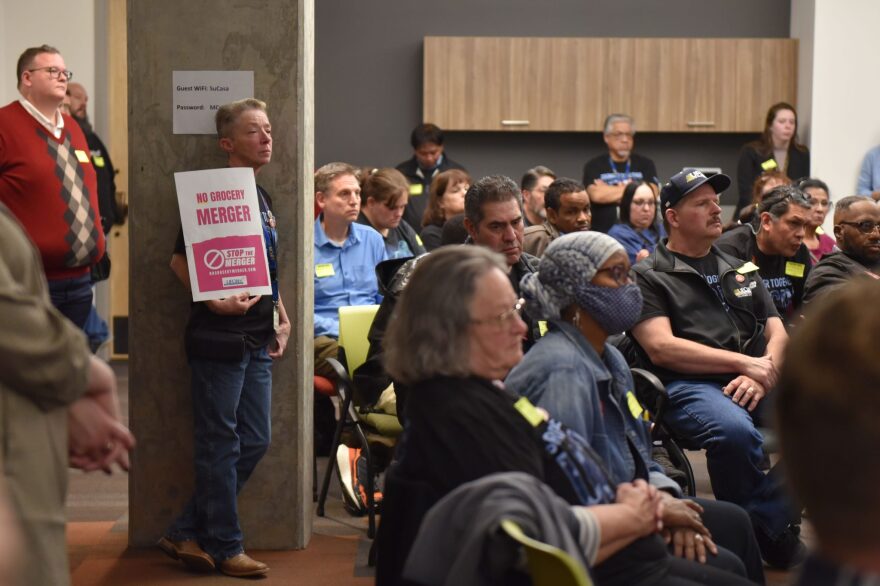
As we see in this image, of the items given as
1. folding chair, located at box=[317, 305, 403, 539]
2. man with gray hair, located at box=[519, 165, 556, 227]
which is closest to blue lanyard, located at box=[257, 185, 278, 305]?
folding chair, located at box=[317, 305, 403, 539]

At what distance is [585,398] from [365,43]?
9025mm

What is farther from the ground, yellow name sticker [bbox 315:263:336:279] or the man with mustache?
the man with mustache

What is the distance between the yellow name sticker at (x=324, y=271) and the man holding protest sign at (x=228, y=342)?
1.51 m

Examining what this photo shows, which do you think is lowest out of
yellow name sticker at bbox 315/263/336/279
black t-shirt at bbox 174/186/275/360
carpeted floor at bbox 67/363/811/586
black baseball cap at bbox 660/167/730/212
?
carpeted floor at bbox 67/363/811/586

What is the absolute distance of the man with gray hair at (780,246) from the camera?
526 cm

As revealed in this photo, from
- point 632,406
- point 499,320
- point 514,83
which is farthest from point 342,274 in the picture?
point 514,83

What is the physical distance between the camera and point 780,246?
5312 millimetres

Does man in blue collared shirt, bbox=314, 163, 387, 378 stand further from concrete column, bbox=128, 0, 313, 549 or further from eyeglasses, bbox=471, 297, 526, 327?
eyeglasses, bbox=471, 297, 526, 327

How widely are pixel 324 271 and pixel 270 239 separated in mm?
1585

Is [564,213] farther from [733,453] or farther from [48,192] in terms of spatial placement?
[48,192]

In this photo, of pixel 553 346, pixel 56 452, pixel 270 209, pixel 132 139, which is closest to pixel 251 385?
pixel 270 209

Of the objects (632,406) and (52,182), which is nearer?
(632,406)

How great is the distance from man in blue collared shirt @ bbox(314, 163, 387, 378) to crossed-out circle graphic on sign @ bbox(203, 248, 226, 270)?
168 cm

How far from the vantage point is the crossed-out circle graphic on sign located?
3959mm
